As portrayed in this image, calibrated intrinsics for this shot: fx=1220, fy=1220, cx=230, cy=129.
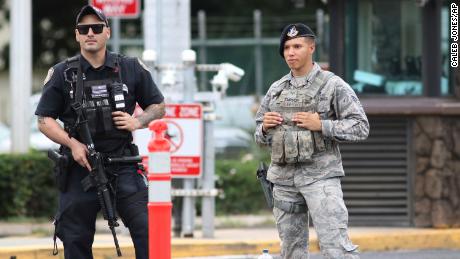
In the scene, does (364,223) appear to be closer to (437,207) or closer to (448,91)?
(437,207)

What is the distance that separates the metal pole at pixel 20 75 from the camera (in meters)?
14.2

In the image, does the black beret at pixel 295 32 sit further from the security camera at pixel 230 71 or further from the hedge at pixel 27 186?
the hedge at pixel 27 186

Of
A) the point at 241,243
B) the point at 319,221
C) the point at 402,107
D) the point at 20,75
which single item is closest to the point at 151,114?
the point at 319,221

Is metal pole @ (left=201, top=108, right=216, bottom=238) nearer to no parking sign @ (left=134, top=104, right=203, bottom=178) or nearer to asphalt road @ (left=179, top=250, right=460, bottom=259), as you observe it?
no parking sign @ (left=134, top=104, right=203, bottom=178)

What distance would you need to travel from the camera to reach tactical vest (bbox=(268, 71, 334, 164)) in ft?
23.1

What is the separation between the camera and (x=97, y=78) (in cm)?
724

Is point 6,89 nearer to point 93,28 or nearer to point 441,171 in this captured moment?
point 441,171

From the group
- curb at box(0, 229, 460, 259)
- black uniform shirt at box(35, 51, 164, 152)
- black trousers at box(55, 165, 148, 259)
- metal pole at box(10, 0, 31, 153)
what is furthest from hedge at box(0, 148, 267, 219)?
black trousers at box(55, 165, 148, 259)

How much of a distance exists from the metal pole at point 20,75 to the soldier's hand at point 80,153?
23.8 ft

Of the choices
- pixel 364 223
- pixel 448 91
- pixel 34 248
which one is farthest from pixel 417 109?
pixel 34 248

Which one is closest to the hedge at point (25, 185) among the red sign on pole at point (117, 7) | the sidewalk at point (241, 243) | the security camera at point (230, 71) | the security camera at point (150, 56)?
the sidewalk at point (241, 243)

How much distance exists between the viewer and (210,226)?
1129 centimetres

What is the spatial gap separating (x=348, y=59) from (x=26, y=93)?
4248mm

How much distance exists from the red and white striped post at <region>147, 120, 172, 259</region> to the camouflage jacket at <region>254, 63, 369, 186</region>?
3.10 ft
